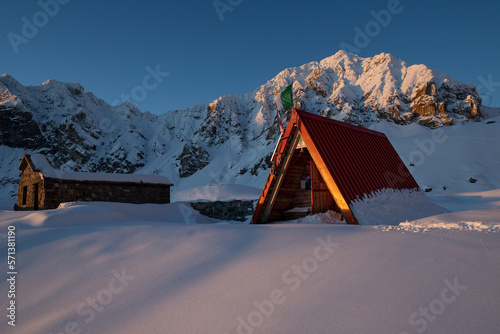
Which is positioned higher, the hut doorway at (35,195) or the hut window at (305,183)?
the hut window at (305,183)

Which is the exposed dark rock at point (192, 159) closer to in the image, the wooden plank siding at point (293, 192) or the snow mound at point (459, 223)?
the wooden plank siding at point (293, 192)

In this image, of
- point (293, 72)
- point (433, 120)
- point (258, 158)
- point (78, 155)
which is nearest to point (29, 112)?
point (78, 155)

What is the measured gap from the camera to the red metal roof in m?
7.42

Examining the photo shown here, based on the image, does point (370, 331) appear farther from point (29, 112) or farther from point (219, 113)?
point (29, 112)

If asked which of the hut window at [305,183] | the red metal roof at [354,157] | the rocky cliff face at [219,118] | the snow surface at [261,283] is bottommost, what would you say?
the snow surface at [261,283]

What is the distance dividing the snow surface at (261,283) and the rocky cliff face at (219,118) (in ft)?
152

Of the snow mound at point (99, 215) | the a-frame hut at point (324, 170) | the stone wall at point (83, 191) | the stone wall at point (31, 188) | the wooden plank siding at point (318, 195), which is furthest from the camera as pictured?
the stone wall at point (31, 188)

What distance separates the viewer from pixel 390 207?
25.5 feet

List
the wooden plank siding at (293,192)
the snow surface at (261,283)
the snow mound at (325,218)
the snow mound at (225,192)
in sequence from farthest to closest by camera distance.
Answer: the snow mound at (225,192)
the wooden plank siding at (293,192)
the snow mound at (325,218)
the snow surface at (261,283)

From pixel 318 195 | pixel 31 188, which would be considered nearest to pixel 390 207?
pixel 318 195

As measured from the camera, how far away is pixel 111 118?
8875 centimetres

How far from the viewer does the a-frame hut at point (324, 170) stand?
7.34 meters

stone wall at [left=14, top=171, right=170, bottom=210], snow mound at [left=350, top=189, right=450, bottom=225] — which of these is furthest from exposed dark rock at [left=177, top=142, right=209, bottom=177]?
snow mound at [left=350, top=189, right=450, bottom=225]

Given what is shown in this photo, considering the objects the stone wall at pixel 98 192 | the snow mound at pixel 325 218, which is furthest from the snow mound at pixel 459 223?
the stone wall at pixel 98 192
